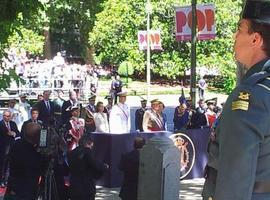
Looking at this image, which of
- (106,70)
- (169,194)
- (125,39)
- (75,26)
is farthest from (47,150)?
(75,26)

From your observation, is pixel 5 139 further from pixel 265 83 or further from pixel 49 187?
pixel 265 83

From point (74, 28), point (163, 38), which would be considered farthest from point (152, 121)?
point (74, 28)

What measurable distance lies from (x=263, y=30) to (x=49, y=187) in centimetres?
573

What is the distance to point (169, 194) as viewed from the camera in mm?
6586

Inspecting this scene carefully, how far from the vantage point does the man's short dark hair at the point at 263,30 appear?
2592 millimetres

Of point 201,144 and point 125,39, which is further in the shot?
point 125,39

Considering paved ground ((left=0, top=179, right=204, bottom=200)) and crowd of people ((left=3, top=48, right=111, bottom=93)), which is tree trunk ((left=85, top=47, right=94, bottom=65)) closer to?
crowd of people ((left=3, top=48, right=111, bottom=93))

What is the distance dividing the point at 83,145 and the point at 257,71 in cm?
609

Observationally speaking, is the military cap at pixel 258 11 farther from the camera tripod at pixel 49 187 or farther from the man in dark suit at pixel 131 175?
the man in dark suit at pixel 131 175

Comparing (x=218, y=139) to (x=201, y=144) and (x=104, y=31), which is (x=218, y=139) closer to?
(x=201, y=144)

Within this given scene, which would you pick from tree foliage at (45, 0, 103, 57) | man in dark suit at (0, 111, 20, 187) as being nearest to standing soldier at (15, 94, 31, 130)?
man in dark suit at (0, 111, 20, 187)

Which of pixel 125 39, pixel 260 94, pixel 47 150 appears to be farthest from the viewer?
pixel 125 39

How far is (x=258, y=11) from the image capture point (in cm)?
262

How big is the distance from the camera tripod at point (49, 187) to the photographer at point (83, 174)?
26 cm
